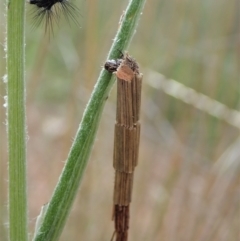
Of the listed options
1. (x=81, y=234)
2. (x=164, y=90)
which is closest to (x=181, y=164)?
(x=164, y=90)

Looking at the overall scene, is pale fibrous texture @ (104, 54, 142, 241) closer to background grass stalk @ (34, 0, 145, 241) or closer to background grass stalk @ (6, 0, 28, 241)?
background grass stalk @ (34, 0, 145, 241)

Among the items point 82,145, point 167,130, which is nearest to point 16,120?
point 82,145

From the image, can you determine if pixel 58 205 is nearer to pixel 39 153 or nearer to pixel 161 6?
pixel 161 6

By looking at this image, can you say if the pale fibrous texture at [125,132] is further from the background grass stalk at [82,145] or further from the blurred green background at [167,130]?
the blurred green background at [167,130]

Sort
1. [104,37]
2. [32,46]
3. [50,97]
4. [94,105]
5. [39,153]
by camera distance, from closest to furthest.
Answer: [94,105] < [104,37] < [32,46] < [39,153] < [50,97]

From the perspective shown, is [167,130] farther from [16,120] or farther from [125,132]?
[16,120]

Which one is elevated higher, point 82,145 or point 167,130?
point 167,130

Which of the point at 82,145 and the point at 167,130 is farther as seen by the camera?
the point at 167,130
